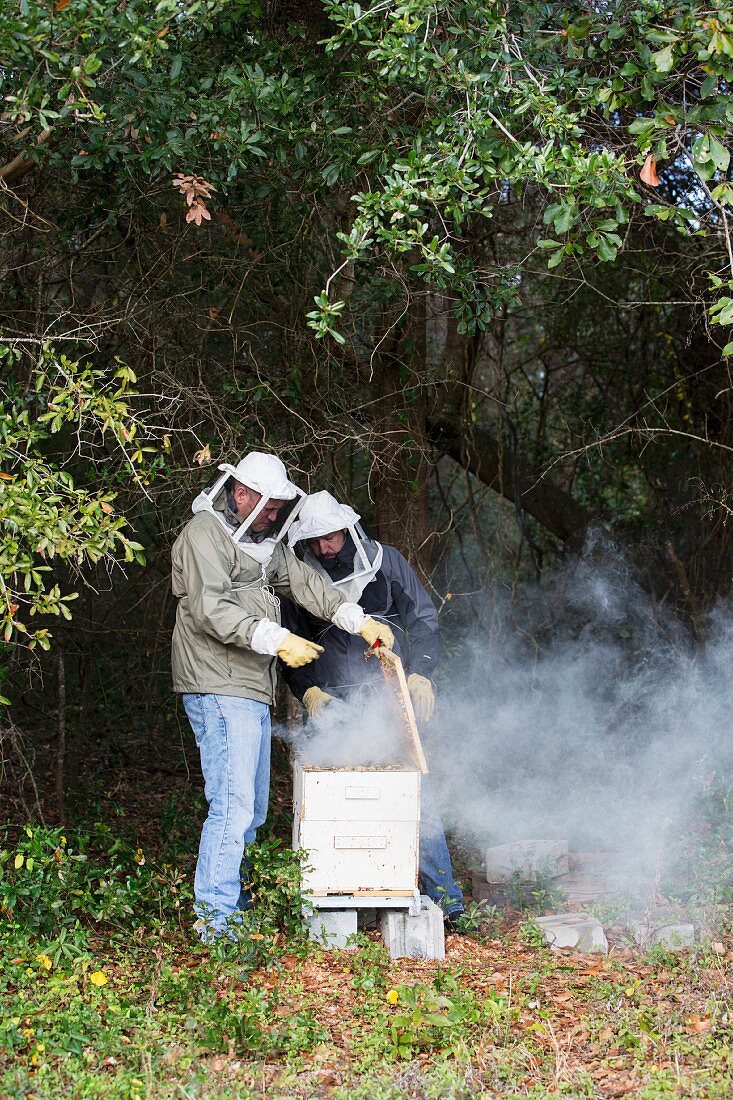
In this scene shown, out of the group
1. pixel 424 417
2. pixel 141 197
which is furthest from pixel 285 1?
pixel 424 417

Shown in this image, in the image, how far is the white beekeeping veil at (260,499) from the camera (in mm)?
4070

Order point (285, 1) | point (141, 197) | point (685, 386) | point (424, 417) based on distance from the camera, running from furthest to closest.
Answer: point (685, 386) → point (424, 417) → point (285, 1) → point (141, 197)

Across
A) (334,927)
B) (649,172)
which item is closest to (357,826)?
(334,927)

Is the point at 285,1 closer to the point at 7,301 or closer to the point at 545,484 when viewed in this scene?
the point at 7,301

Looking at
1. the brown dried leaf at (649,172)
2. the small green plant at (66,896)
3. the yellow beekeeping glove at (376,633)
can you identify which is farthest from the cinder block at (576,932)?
the brown dried leaf at (649,172)

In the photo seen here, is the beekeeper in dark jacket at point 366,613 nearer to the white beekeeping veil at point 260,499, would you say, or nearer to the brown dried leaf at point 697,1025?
the white beekeeping veil at point 260,499

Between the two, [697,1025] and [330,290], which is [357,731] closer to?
[697,1025]

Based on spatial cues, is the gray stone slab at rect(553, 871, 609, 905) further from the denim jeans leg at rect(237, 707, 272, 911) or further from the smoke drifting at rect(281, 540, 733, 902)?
the denim jeans leg at rect(237, 707, 272, 911)

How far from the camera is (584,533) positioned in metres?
7.82

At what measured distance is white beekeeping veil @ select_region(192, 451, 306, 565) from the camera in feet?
13.4

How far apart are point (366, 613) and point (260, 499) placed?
33.9 inches

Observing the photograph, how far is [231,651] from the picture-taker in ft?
13.4

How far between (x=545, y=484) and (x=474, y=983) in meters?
4.44

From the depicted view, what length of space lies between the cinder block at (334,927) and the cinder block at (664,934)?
1.12 m
